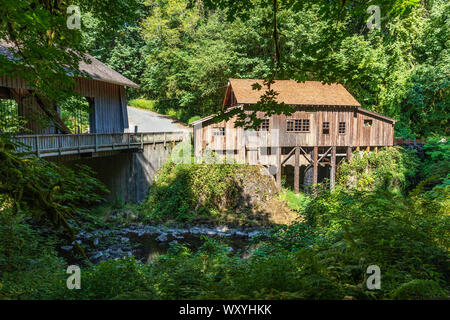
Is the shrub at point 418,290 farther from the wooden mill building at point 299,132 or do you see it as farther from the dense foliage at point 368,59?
the dense foliage at point 368,59

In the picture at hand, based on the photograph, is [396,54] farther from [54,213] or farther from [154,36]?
[54,213]

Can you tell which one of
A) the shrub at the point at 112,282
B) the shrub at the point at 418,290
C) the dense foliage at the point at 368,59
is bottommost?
the shrub at the point at 112,282

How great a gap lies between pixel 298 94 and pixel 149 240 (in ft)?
43.1

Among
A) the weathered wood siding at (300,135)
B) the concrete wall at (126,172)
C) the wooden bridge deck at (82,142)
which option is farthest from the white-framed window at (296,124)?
the concrete wall at (126,172)

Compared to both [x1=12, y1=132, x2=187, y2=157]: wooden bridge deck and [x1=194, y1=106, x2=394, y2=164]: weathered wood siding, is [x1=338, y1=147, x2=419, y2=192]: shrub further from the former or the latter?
[x1=12, y1=132, x2=187, y2=157]: wooden bridge deck

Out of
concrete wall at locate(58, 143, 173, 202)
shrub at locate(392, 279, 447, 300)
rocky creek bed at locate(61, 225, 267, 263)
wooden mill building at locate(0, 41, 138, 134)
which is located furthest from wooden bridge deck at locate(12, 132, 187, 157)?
shrub at locate(392, 279, 447, 300)

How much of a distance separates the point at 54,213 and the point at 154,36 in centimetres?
3338

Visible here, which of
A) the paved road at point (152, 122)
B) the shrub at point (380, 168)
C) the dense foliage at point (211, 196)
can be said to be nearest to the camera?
the dense foliage at point (211, 196)

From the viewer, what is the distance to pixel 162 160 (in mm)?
20875

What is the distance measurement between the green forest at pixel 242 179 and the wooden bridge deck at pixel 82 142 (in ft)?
3.46

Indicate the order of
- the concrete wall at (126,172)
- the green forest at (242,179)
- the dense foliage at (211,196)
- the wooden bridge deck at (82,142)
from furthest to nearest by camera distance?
the concrete wall at (126,172) < the dense foliage at (211,196) < the wooden bridge deck at (82,142) < the green forest at (242,179)

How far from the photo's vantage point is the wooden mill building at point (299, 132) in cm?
1931

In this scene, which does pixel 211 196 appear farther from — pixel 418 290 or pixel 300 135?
pixel 418 290
